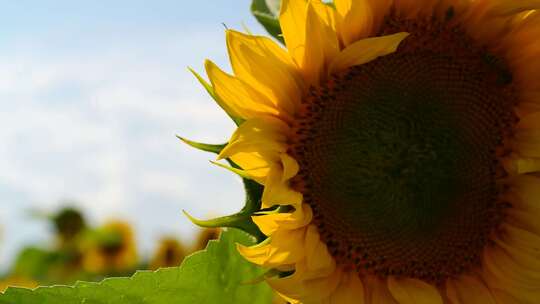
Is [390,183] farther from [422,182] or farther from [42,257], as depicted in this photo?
[42,257]

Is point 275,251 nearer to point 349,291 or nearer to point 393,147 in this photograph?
point 349,291

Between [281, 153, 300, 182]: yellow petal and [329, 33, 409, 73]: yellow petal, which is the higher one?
[329, 33, 409, 73]: yellow petal

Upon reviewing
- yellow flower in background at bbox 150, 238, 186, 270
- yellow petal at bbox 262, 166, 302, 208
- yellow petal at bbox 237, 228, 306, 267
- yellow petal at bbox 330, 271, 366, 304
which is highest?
yellow petal at bbox 262, 166, 302, 208

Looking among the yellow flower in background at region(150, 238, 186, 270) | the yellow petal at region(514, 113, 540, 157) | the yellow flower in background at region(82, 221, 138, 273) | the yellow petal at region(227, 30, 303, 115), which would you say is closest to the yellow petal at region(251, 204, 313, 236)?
the yellow petal at region(227, 30, 303, 115)

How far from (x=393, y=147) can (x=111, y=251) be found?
20.5 ft

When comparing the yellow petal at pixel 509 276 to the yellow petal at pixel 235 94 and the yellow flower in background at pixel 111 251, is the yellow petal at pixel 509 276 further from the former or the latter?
the yellow flower in background at pixel 111 251

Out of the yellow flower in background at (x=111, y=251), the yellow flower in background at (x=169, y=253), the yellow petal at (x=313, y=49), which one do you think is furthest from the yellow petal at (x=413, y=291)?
the yellow flower in background at (x=111, y=251)

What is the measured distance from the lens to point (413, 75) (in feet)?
7.04

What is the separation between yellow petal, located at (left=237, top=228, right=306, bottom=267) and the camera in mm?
1900

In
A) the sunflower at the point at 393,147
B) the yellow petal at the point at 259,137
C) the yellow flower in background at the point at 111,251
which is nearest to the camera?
the yellow petal at the point at 259,137

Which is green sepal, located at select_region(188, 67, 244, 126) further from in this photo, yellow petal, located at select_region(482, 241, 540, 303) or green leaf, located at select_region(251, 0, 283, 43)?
yellow petal, located at select_region(482, 241, 540, 303)

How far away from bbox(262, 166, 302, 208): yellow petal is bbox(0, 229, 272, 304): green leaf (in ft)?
0.65

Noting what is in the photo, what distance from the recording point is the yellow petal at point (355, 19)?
197 cm

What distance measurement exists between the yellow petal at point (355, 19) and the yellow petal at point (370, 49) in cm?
4
